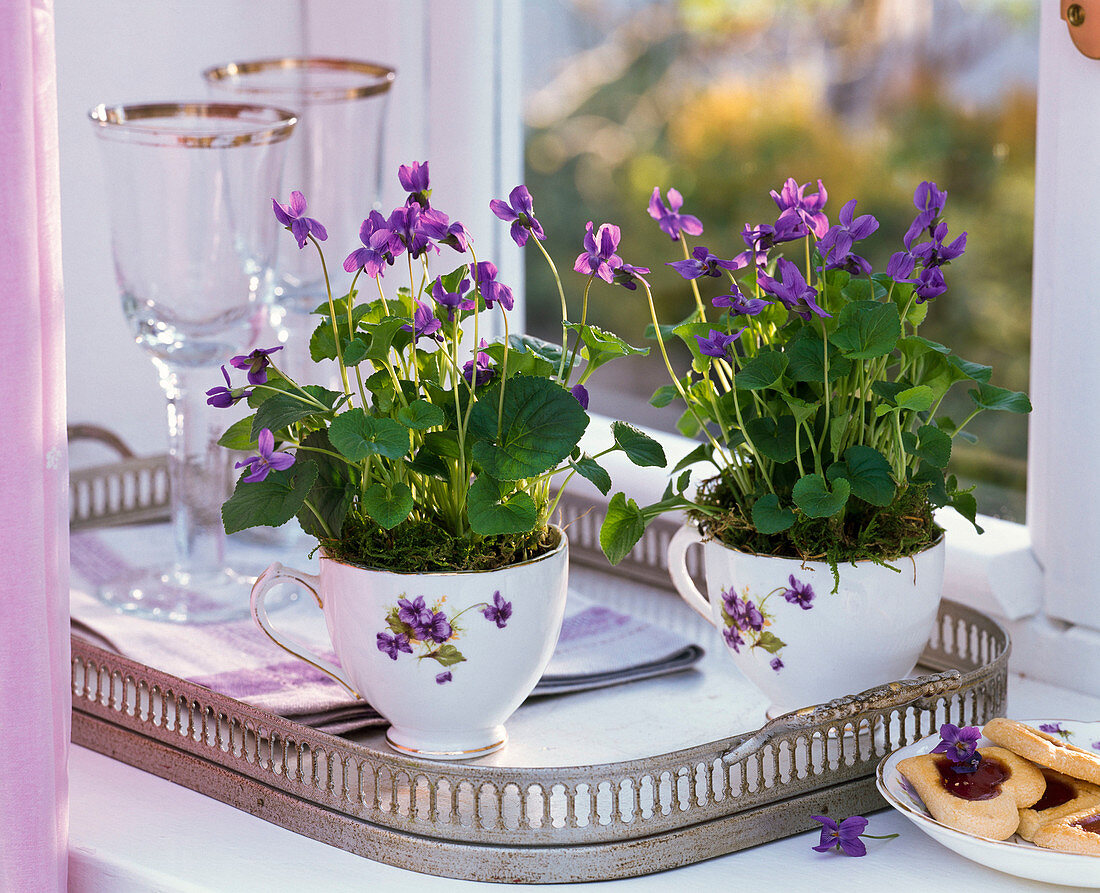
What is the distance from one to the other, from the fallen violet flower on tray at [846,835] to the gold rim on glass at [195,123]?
57cm

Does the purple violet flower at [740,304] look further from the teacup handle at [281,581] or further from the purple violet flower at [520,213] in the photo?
the teacup handle at [281,581]

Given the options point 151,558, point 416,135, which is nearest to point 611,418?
point 416,135

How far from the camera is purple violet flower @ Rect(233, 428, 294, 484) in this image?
0.66 meters

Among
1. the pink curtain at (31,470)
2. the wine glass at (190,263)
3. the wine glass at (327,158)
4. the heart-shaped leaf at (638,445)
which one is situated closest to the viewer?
the pink curtain at (31,470)

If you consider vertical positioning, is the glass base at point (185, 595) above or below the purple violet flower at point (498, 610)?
below

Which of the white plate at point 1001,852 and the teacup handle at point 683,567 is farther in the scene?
the teacup handle at point 683,567

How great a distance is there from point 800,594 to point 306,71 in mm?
843

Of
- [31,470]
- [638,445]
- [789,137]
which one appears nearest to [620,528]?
[638,445]

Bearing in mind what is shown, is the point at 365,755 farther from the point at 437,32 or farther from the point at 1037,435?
the point at 437,32

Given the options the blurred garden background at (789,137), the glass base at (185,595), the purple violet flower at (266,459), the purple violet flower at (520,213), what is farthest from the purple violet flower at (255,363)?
the blurred garden background at (789,137)

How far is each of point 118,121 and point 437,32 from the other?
1.54ft

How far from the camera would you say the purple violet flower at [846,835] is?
2.17ft

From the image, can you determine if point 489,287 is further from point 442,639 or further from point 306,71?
point 306,71

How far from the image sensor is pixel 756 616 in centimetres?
75
